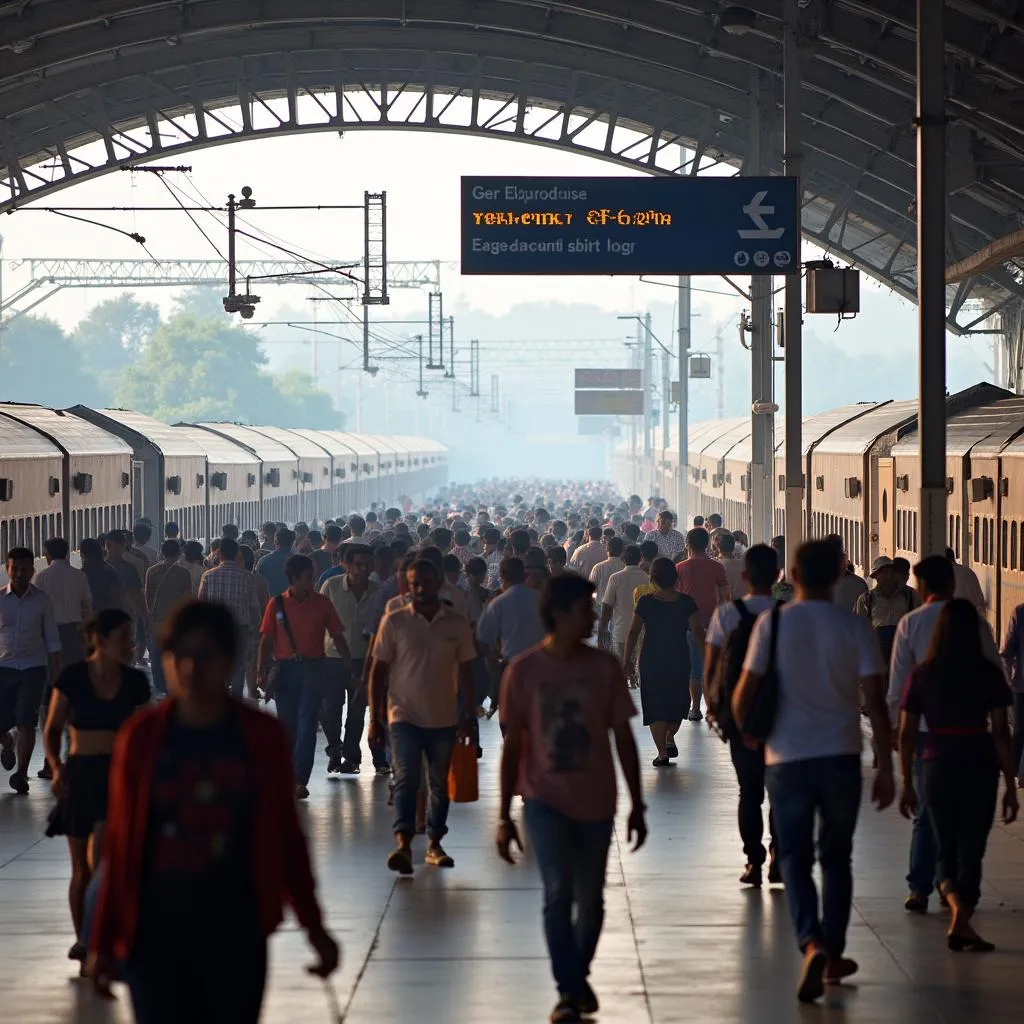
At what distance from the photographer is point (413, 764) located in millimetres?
10945

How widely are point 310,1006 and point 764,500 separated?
22.7 meters

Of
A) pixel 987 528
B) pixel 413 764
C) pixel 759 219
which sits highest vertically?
pixel 759 219

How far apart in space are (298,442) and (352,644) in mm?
44717

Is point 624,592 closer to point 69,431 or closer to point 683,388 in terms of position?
point 69,431

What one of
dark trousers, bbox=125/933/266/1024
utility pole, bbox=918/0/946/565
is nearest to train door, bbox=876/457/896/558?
utility pole, bbox=918/0/946/565

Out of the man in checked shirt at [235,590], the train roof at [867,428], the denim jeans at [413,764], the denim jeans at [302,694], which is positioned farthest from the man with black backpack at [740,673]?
the train roof at [867,428]

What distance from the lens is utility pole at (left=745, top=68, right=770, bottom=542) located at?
1160 inches

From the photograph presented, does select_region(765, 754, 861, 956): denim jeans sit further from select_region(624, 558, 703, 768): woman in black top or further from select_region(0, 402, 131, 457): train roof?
select_region(0, 402, 131, 457): train roof

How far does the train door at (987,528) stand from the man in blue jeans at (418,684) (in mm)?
8663

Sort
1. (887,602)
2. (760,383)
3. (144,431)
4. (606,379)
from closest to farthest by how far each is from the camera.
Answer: (887,602), (760,383), (144,431), (606,379)

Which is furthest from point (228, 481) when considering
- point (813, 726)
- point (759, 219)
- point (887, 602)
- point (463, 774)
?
point (813, 726)

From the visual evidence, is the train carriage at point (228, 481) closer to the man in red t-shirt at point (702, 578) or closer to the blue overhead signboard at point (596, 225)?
the blue overhead signboard at point (596, 225)

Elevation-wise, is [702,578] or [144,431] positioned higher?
[144,431]

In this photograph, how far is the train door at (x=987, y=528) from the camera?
60.6 ft
